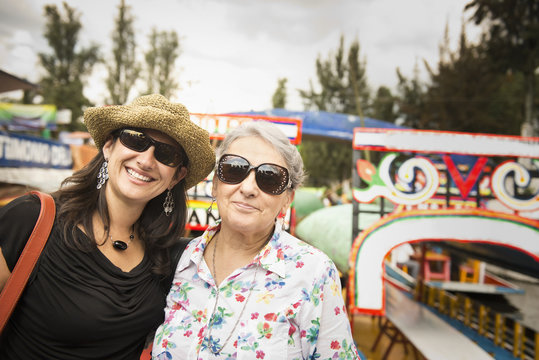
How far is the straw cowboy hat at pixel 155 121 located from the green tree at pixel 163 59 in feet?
96.8

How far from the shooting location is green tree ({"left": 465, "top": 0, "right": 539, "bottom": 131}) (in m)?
12.0

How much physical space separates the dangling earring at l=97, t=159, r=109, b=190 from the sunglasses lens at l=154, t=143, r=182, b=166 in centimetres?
31

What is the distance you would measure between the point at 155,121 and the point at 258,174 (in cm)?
53

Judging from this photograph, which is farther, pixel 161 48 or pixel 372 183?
pixel 161 48

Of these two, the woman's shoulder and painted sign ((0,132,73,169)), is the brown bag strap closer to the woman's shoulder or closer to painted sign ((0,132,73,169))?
the woman's shoulder

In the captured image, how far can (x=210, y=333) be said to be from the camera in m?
1.31

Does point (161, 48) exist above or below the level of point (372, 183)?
above

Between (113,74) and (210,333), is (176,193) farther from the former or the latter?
(113,74)

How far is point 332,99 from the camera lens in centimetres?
2428

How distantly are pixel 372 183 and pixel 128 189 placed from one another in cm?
272

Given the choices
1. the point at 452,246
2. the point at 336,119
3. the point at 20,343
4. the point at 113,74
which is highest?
the point at 113,74

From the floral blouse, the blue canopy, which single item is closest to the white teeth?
the floral blouse

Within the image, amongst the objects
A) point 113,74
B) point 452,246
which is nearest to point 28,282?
point 452,246

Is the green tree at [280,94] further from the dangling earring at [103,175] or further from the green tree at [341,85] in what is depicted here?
the dangling earring at [103,175]
